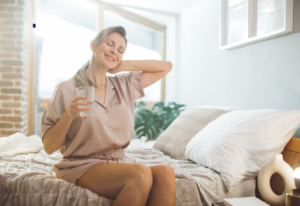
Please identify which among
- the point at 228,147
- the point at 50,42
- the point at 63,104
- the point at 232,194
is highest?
the point at 50,42

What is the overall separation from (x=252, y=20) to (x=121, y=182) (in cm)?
163

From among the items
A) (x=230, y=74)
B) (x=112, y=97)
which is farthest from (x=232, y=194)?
(x=230, y=74)

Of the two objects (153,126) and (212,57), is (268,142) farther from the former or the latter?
(153,126)

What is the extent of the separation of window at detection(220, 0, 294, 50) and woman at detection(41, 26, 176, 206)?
988 mm

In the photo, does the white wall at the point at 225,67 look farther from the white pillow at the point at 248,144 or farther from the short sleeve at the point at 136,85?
the short sleeve at the point at 136,85

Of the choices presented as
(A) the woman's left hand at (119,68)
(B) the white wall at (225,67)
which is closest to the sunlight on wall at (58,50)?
Result: (B) the white wall at (225,67)

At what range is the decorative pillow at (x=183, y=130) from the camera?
1.73 m

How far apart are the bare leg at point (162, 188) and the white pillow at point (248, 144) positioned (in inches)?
14.9

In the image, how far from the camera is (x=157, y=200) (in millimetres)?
986

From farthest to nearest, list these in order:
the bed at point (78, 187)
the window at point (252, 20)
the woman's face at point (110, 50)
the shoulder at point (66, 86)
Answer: the window at point (252, 20), the woman's face at point (110, 50), the shoulder at point (66, 86), the bed at point (78, 187)

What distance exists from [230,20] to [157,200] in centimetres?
181

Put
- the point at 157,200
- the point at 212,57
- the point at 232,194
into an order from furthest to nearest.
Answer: the point at 212,57, the point at 232,194, the point at 157,200

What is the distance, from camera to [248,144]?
131 cm

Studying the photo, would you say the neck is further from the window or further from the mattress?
the window
